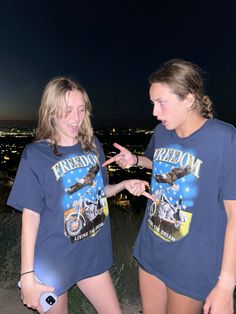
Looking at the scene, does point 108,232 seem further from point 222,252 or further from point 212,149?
point 212,149

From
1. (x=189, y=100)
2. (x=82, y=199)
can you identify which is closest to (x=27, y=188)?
(x=82, y=199)

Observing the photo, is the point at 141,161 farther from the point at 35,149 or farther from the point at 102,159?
the point at 35,149

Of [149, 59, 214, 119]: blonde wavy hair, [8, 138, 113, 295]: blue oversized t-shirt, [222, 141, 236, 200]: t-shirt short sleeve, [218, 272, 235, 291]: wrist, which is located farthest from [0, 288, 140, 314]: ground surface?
[149, 59, 214, 119]: blonde wavy hair

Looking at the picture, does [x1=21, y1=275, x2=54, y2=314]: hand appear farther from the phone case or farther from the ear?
the ear

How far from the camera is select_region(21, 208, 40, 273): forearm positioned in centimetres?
201

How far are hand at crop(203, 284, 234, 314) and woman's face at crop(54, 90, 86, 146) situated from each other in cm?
125

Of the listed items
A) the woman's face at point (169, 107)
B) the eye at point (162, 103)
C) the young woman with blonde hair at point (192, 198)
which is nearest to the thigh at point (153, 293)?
the young woman with blonde hair at point (192, 198)

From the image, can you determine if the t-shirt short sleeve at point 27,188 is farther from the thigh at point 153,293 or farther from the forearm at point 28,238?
the thigh at point 153,293

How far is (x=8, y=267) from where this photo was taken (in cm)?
455

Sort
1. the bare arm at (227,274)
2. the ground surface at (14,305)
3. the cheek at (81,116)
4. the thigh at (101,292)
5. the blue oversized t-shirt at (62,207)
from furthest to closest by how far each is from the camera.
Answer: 1. the ground surface at (14,305)
2. the thigh at (101,292)
3. the cheek at (81,116)
4. the blue oversized t-shirt at (62,207)
5. the bare arm at (227,274)

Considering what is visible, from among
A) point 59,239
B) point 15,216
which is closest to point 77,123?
point 59,239

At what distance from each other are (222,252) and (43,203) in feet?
3.61

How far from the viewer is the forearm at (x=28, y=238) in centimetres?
201

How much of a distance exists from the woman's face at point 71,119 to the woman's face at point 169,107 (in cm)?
49
